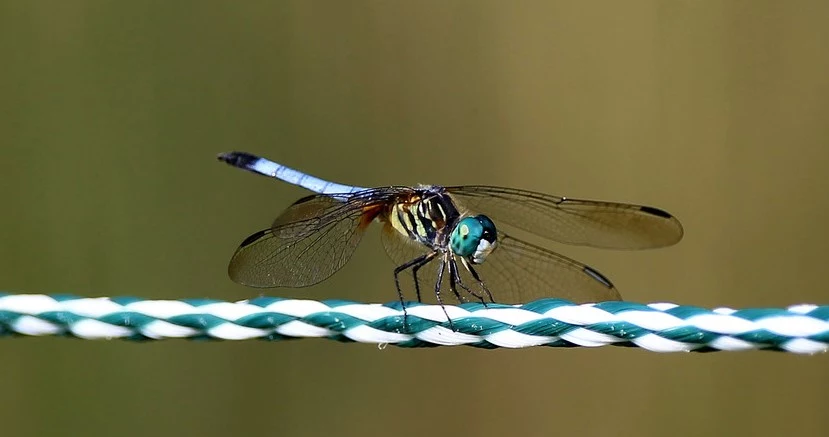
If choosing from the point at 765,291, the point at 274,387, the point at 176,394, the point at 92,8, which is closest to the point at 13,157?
the point at 92,8

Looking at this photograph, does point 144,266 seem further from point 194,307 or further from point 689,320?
point 689,320

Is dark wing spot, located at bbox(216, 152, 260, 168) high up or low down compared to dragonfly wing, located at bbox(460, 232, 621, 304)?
up

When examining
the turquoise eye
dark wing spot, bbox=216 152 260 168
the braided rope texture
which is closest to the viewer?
the braided rope texture

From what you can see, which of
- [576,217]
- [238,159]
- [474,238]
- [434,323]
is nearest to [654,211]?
[576,217]

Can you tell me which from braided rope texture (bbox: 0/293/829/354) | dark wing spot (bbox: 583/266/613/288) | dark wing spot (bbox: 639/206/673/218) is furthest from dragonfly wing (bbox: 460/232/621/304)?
braided rope texture (bbox: 0/293/829/354)

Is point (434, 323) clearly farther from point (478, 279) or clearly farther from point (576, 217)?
point (576, 217)

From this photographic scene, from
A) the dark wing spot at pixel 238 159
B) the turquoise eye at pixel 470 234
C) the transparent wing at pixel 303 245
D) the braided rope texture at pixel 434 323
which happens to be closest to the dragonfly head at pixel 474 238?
the turquoise eye at pixel 470 234

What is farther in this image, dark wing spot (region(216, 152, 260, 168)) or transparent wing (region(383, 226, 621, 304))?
dark wing spot (region(216, 152, 260, 168))

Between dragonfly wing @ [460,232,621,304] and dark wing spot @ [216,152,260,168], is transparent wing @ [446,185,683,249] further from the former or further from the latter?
dark wing spot @ [216,152,260,168]
